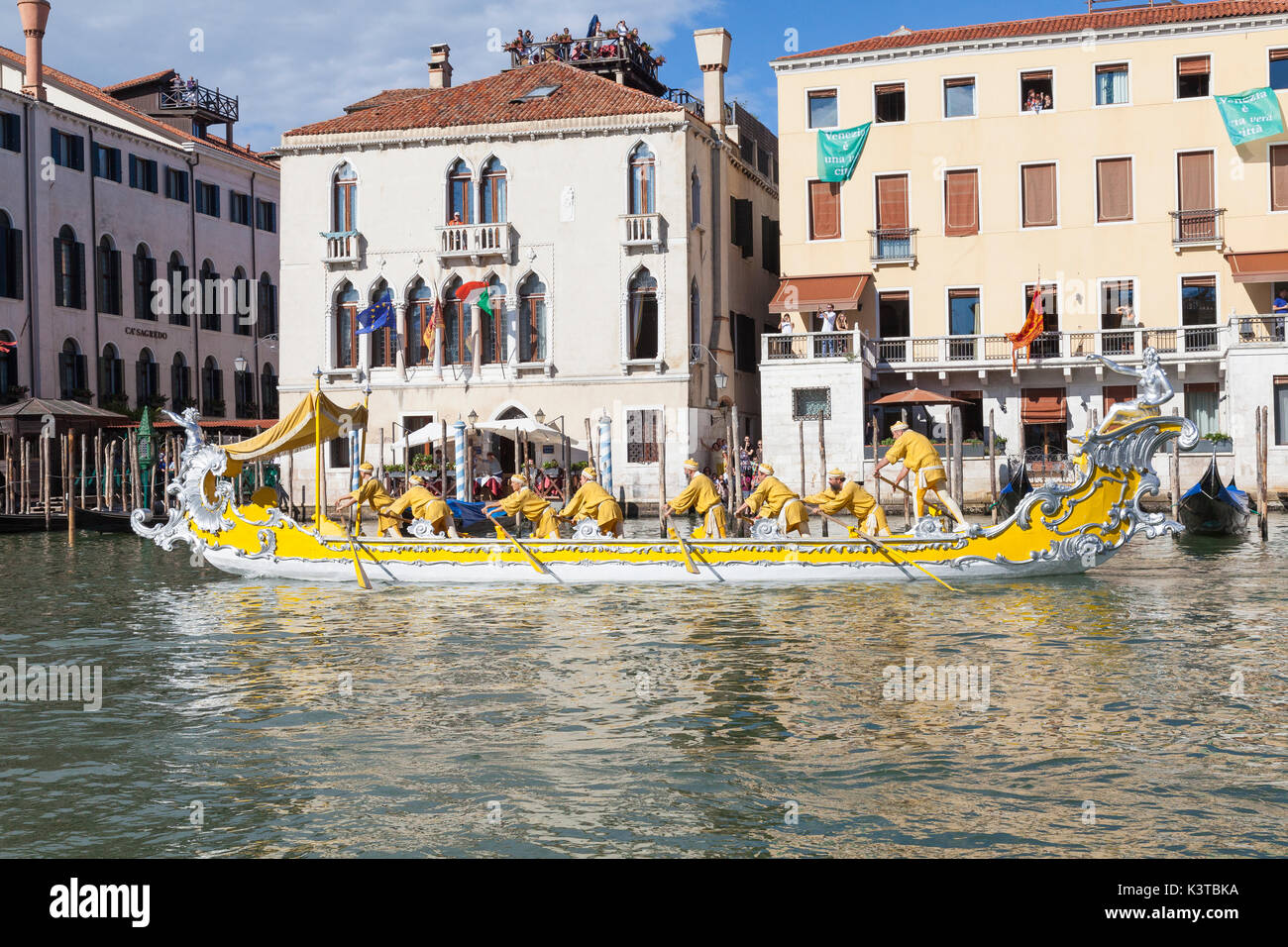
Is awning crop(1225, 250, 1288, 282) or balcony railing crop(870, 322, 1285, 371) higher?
awning crop(1225, 250, 1288, 282)

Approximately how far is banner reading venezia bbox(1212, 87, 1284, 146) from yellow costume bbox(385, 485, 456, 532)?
Answer: 877 inches

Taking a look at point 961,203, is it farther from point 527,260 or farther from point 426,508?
point 426,508

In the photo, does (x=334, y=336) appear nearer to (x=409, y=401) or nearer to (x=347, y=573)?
(x=409, y=401)

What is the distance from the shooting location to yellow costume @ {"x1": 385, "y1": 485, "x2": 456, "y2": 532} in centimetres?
1892

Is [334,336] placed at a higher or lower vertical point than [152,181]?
lower

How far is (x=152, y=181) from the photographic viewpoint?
39.7 m

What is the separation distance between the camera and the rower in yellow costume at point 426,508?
62.1ft

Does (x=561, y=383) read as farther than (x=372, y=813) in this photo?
Yes

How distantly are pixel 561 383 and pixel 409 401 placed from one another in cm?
401

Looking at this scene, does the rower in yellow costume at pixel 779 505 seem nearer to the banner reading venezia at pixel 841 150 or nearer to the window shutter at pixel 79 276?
the banner reading venezia at pixel 841 150

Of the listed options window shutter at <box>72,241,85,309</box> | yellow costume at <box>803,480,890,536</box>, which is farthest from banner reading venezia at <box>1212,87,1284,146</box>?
window shutter at <box>72,241,85,309</box>

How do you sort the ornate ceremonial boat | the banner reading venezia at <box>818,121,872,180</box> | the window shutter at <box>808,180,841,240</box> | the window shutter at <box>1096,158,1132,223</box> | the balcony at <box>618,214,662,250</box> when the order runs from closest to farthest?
1. the ornate ceremonial boat
2. the balcony at <box>618,214,662,250</box>
3. the window shutter at <box>1096,158,1132,223</box>
4. the banner reading venezia at <box>818,121,872,180</box>
5. the window shutter at <box>808,180,841,240</box>

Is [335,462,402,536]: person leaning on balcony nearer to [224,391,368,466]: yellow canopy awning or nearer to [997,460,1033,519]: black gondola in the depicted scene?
[224,391,368,466]: yellow canopy awning
